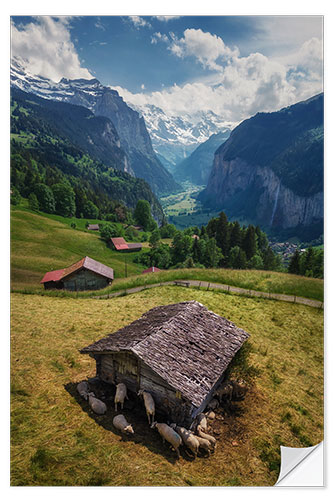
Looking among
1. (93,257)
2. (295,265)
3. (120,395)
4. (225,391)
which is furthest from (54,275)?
(295,265)

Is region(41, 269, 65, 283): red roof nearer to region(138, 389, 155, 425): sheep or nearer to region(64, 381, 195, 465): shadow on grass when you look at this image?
region(64, 381, 195, 465): shadow on grass

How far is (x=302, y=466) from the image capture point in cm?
773

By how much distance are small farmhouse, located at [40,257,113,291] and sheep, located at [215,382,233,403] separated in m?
16.2

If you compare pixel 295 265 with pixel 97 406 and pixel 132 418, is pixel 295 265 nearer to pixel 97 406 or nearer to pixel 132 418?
pixel 132 418

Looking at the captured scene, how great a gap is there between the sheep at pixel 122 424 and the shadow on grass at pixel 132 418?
12 cm

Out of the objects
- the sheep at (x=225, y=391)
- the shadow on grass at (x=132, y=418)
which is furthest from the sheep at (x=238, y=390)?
the shadow on grass at (x=132, y=418)

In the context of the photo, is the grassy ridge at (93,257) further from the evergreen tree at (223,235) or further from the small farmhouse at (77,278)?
the evergreen tree at (223,235)

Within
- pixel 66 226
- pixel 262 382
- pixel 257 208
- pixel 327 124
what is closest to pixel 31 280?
pixel 66 226

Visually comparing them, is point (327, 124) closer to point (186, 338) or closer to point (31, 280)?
point (186, 338)

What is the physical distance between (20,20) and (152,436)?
13359 mm

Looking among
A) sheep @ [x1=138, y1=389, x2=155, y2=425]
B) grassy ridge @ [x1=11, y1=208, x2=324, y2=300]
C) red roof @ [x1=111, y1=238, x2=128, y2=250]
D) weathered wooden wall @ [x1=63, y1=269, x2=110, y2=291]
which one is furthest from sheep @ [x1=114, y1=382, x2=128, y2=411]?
red roof @ [x1=111, y1=238, x2=128, y2=250]

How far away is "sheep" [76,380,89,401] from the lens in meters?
8.71

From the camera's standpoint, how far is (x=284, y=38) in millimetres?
9484

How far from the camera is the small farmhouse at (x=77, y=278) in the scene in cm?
2208
